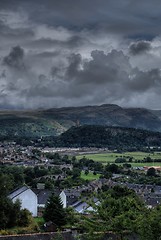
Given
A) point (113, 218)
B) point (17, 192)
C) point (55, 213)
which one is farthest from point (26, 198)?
point (113, 218)

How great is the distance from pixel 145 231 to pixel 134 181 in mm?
91178

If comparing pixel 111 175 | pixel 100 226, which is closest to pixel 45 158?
pixel 111 175

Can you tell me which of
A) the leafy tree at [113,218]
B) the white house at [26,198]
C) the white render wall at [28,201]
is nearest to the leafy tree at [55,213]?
the white house at [26,198]

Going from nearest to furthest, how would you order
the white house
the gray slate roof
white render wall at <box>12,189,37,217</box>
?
the gray slate roof < the white house < white render wall at <box>12,189,37,217</box>

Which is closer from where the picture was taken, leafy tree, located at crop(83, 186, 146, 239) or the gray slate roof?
leafy tree, located at crop(83, 186, 146, 239)

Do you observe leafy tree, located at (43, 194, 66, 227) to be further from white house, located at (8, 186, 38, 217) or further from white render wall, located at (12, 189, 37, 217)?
white render wall, located at (12, 189, 37, 217)

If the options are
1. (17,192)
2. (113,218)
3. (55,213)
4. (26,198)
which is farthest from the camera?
(26,198)

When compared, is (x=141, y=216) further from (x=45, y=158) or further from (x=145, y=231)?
(x=45, y=158)

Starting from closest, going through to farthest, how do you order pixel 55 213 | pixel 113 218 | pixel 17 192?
pixel 113 218, pixel 55 213, pixel 17 192

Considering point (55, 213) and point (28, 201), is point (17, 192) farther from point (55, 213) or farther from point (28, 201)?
point (55, 213)

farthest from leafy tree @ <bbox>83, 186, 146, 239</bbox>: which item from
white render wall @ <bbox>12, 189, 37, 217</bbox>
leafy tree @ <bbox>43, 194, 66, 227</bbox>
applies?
white render wall @ <bbox>12, 189, 37, 217</bbox>

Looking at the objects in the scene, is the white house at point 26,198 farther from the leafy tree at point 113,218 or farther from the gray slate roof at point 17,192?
the leafy tree at point 113,218

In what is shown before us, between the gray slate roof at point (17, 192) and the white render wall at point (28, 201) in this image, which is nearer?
the gray slate roof at point (17, 192)

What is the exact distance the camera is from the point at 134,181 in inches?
4304
